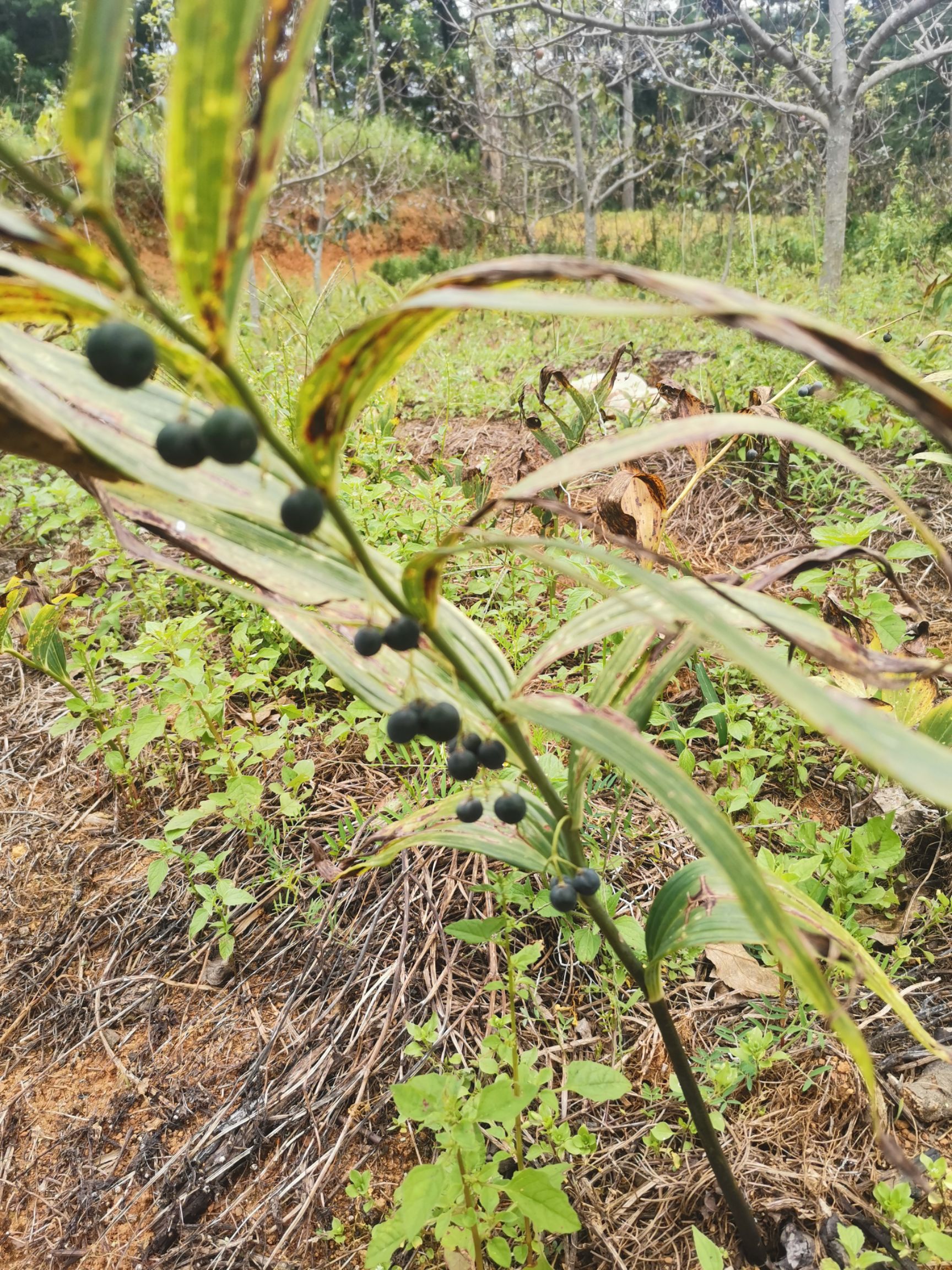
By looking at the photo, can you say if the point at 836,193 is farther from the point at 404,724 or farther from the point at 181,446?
the point at 181,446

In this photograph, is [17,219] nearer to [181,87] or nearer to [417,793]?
[181,87]

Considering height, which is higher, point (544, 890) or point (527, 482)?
point (527, 482)

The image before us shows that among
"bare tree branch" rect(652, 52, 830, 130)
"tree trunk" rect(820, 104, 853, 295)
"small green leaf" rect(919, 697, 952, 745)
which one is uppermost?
"bare tree branch" rect(652, 52, 830, 130)

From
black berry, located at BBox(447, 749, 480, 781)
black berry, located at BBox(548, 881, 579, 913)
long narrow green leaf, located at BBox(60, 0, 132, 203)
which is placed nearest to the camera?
long narrow green leaf, located at BBox(60, 0, 132, 203)

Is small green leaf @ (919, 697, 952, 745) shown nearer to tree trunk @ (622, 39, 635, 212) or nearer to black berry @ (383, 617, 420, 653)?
black berry @ (383, 617, 420, 653)

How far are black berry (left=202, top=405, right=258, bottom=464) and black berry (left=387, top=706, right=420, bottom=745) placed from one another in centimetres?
30

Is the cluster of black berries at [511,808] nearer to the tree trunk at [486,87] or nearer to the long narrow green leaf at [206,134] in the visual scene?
the long narrow green leaf at [206,134]

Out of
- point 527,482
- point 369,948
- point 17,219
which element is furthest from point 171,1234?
point 17,219

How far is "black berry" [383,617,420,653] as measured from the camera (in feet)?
2.05

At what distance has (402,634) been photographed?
627 millimetres

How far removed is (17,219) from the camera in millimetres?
382

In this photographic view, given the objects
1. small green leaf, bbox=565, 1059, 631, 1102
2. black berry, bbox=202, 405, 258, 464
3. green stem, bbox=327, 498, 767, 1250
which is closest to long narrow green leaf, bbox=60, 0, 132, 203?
black berry, bbox=202, 405, 258, 464

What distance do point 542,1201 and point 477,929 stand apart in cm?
32

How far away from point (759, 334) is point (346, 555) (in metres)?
0.37
